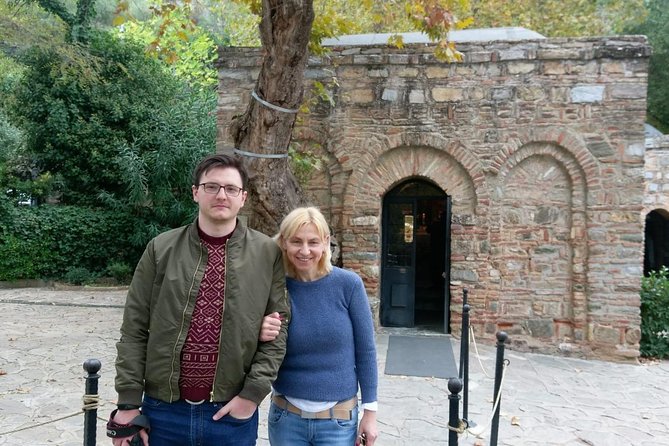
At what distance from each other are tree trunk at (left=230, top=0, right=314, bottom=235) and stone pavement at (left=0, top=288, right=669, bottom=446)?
2.09 m

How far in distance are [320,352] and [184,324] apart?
A: 577 mm

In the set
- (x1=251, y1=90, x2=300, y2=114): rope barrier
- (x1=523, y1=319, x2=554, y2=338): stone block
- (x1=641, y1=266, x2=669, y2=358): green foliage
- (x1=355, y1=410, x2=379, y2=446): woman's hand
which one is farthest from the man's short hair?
(x1=641, y1=266, x2=669, y2=358): green foliage

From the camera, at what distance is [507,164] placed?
23.3ft

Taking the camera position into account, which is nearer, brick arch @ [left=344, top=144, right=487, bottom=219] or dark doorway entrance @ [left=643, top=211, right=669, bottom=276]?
brick arch @ [left=344, top=144, right=487, bottom=219]

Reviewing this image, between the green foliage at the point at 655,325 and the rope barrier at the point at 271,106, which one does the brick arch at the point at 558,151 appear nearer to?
the green foliage at the point at 655,325

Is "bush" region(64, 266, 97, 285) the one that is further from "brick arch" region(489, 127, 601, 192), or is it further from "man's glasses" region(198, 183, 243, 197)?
"man's glasses" region(198, 183, 243, 197)

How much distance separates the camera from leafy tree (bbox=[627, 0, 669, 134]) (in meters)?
16.2

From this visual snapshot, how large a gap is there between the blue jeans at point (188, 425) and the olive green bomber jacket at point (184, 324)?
58mm

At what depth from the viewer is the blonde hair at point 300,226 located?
216cm

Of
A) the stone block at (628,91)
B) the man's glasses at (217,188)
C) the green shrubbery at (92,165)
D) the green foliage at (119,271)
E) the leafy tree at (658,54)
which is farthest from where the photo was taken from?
the leafy tree at (658,54)

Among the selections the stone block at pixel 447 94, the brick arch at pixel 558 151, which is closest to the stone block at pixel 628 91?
the brick arch at pixel 558 151

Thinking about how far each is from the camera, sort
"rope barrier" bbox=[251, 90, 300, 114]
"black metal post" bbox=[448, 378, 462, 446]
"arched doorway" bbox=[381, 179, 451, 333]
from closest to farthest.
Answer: "black metal post" bbox=[448, 378, 462, 446] < "rope barrier" bbox=[251, 90, 300, 114] < "arched doorway" bbox=[381, 179, 451, 333]

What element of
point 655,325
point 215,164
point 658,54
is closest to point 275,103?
point 215,164

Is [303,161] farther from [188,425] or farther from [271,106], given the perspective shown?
[188,425]
